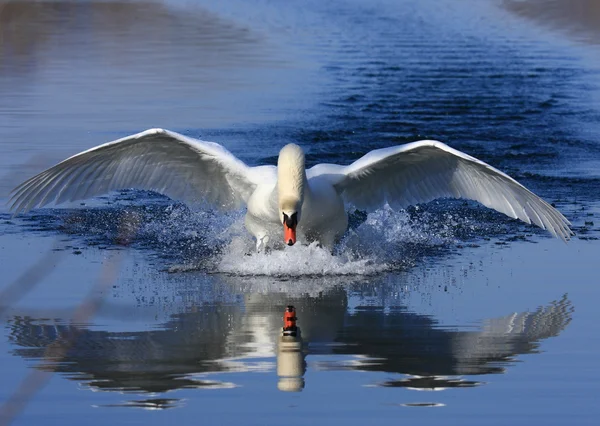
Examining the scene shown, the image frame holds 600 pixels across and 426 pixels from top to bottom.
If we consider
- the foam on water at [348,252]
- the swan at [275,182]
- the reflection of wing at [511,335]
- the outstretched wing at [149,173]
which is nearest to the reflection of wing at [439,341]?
the reflection of wing at [511,335]

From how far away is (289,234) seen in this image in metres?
9.39

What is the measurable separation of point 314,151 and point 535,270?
615 cm

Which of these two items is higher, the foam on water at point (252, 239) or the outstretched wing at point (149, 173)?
the outstretched wing at point (149, 173)

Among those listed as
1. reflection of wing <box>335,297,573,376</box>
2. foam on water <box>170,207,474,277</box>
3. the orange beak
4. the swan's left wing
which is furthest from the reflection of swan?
the swan's left wing

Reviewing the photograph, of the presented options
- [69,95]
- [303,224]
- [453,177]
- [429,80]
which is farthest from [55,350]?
[429,80]

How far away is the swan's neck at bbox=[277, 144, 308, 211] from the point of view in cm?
948

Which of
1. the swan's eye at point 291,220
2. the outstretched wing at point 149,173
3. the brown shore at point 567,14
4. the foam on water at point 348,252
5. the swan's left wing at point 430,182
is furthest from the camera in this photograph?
the brown shore at point 567,14

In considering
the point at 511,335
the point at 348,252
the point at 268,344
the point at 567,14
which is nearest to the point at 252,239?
the point at 348,252

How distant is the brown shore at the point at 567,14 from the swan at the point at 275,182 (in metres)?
17.2

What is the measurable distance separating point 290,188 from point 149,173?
1960mm

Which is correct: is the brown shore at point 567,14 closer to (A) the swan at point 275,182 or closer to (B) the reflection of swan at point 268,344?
(A) the swan at point 275,182

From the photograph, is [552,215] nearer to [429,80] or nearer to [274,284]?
[274,284]

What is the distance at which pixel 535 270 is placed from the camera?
980 centimetres

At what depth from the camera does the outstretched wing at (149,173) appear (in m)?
10.7
